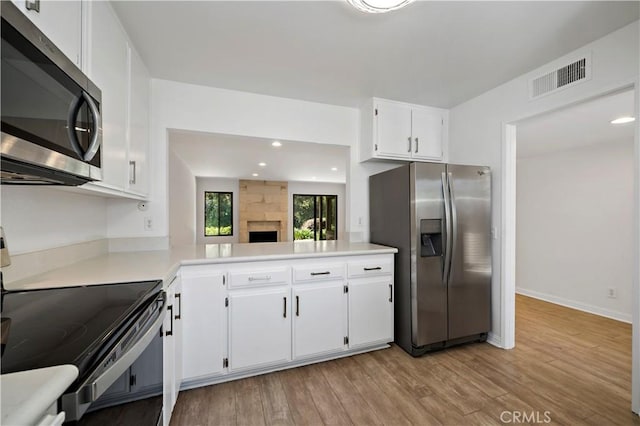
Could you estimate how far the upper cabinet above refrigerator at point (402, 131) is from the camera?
8.86ft

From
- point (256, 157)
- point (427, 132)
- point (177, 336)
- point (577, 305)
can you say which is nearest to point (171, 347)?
point (177, 336)

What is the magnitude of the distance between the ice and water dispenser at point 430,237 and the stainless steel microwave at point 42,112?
7.33 ft

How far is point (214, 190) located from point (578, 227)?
25.0 feet

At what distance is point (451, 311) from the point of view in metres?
2.38

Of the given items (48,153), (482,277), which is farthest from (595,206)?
(48,153)

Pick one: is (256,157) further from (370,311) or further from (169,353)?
(169,353)

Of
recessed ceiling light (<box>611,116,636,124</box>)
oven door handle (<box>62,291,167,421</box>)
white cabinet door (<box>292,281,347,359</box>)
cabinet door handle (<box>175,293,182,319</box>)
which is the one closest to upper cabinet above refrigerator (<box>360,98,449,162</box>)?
white cabinet door (<box>292,281,347,359</box>)

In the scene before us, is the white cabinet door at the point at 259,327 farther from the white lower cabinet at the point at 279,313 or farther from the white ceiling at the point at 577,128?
the white ceiling at the point at 577,128

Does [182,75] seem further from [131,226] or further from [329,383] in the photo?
[329,383]

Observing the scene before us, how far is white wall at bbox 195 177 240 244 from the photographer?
24.0 ft

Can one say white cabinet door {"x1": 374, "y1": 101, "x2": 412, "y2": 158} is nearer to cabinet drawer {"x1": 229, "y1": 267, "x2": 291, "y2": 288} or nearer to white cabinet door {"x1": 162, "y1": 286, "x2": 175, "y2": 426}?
cabinet drawer {"x1": 229, "y1": 267, "x2": 291, "y2": 288}

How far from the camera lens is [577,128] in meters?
2.96

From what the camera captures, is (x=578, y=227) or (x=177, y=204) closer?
(x=578, y=227)

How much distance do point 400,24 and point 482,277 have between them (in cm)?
222
